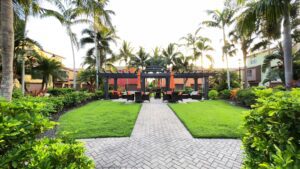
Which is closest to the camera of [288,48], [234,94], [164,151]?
[164,151]

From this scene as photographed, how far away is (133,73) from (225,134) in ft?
44.6

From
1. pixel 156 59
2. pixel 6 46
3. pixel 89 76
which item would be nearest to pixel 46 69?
pixel 89 76

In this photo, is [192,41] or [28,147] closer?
[28,147]

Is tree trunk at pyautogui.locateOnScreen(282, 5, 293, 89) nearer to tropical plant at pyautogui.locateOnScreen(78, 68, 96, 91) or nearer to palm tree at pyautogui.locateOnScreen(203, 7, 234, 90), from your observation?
palm tree at pyautogui.locateOnScreen(203, 7, 234, 90)

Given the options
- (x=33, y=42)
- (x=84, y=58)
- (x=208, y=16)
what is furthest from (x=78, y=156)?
(x=84, y=58)

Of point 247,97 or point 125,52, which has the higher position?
point 125,52

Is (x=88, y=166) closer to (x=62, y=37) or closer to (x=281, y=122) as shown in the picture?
(x=281, y=122)

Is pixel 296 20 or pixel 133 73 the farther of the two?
pixel 133 73

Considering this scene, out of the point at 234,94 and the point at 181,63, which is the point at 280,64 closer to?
the point at 234,94

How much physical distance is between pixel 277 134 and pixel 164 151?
9.77 ft

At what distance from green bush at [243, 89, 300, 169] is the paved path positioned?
1.61 m

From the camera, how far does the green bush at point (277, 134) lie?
151cm

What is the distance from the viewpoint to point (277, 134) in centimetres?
186

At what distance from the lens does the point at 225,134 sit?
5523 mm
